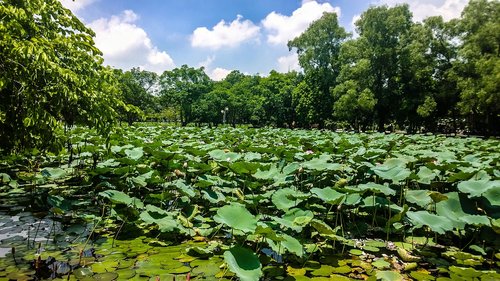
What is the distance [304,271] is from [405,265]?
1.13m

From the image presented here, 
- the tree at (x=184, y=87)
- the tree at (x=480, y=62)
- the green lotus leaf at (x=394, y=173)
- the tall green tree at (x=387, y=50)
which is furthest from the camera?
the tree at (x=184, y=87)

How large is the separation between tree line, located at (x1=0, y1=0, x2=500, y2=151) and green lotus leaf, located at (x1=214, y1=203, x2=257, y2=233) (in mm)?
2676

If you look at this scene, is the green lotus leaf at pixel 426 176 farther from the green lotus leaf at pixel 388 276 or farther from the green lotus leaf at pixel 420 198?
the green lotus leaf at pixel 388 276

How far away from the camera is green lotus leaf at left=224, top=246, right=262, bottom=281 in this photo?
2.54m

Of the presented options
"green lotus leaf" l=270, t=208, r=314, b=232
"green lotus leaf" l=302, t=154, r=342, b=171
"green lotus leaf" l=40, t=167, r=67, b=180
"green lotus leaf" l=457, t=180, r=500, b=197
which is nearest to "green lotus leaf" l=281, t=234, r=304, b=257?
"green lotus leaf" l=270, t=208, r=314, b=232

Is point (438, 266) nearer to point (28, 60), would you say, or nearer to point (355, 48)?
point (28, 60)

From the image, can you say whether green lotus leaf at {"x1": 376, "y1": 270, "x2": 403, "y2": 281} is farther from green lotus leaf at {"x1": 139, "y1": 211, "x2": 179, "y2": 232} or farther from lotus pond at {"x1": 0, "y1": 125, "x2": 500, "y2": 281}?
green lotus leaf at {"x1": 139, "y1": 211, "x2": 179, "y2": 232}

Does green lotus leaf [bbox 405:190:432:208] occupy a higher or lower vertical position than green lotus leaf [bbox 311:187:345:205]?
lower

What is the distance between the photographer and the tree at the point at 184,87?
50.3 m

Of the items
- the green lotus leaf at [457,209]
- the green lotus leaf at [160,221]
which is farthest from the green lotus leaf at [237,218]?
the green lotus leaf at [457,209]

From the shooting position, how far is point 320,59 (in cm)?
3825

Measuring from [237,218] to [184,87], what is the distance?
49742mm

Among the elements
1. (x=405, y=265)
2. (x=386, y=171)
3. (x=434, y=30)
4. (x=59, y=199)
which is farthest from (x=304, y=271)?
(x=434, y=30)

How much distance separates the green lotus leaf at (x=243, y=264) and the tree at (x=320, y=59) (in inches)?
1455
